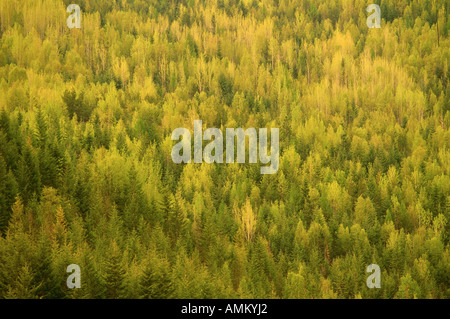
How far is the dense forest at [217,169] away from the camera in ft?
229

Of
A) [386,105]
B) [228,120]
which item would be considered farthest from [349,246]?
[386,105]

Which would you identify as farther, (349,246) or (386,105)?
(386,105)

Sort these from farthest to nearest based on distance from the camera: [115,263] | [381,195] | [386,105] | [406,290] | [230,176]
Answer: [386,105]
[230,176]
[381,195]
[406,290]
[115,263]

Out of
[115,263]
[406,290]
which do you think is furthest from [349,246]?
[115,263]

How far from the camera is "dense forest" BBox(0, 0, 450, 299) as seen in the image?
2749 inches

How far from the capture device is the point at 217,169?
116562mm

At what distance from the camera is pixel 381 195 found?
10731 cm

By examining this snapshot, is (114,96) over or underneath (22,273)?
over

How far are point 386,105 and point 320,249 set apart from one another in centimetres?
8028

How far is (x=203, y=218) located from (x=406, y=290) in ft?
109
